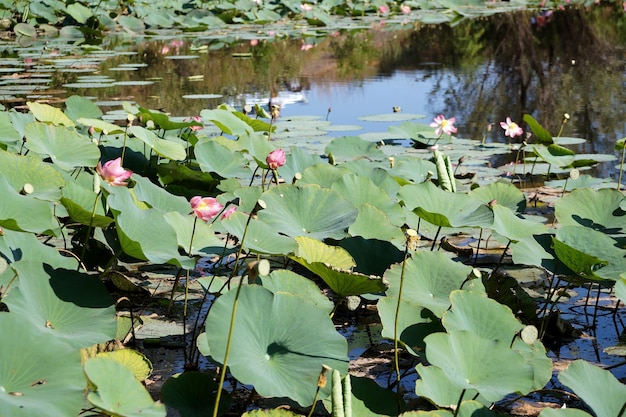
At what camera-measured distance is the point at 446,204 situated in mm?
1845

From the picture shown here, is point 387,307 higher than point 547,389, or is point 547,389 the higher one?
point 387,307

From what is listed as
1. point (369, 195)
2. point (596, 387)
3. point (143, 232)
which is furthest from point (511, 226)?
point (143, 232)

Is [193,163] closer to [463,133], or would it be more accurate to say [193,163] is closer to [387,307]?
[387,307]

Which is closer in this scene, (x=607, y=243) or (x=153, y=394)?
(x=153, y=394)

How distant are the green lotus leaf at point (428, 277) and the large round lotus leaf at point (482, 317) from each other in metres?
0.15

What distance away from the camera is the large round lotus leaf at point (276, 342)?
3.84 feet

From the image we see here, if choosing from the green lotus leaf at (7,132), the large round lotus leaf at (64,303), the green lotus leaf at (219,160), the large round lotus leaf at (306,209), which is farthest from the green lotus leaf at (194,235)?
the green lotus leaf at (7,132)

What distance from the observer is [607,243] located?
1603 mm

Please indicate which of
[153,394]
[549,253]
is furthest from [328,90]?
[153,394]

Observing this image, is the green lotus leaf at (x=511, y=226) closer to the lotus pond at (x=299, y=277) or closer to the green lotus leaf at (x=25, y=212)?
the lotus pond at (x=299, y=277)

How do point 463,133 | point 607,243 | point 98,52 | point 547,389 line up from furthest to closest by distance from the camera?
point 98,52 < point 463,133 < point 607,243 < point 547,389

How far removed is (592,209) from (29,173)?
1.32 meters

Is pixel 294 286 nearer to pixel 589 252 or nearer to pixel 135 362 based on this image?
pixel 135 362

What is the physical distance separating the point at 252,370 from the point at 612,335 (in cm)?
92
